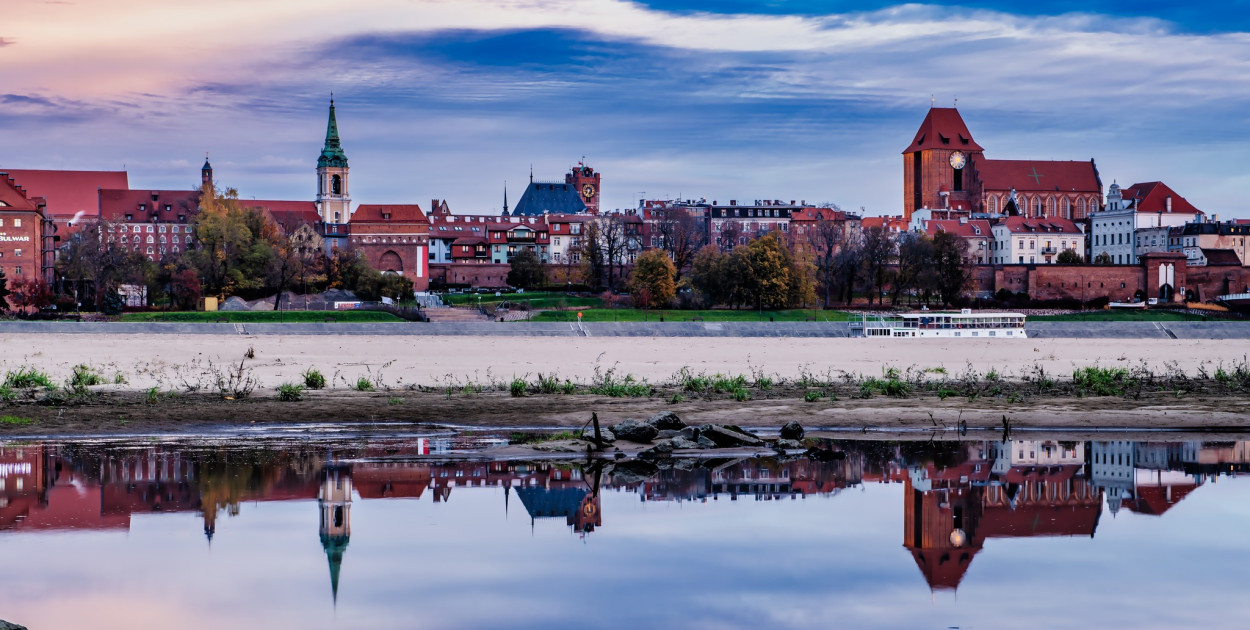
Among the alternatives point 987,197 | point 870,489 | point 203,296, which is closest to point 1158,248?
point 987,197

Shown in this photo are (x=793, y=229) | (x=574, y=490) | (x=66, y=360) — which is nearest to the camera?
(x=574, y=490)

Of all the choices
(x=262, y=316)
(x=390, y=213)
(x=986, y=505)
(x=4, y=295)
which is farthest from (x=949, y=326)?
(x=390, y=213)

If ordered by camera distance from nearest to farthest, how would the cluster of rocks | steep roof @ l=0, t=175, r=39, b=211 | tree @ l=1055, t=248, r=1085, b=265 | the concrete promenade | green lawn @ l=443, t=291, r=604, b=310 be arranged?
the cluster of rocks
the concrete promenade
green lawn @ l=443, t=291, r=604, b=310
steep roof @ l=0, t=175, r=39, b=211
tree @ l=1055, t=248, r=1085, b=265

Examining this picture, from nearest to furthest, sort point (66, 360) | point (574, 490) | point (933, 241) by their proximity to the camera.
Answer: point (574, 490) → point (66, 360) → point (933, 241)

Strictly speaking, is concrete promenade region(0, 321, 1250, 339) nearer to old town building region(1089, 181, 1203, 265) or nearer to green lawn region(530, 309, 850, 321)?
Answer: green lawn region(530, 309, 850, 321)

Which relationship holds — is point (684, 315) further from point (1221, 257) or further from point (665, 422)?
point (1221, 257)

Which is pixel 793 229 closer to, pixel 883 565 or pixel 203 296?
pixel 203 296

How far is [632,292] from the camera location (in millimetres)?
77750

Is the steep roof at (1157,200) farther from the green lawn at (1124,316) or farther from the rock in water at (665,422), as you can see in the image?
the rock in water at (665,422)

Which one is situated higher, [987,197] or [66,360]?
[987,197]

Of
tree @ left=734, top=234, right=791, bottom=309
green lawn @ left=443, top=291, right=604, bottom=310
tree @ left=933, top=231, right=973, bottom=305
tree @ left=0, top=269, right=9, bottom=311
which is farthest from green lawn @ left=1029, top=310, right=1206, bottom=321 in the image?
tree @ left=0, top=269, right=9, bottom=311

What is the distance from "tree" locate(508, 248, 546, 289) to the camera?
103 m

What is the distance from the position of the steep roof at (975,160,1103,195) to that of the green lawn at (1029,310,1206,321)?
56190 mm

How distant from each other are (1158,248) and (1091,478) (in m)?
108
